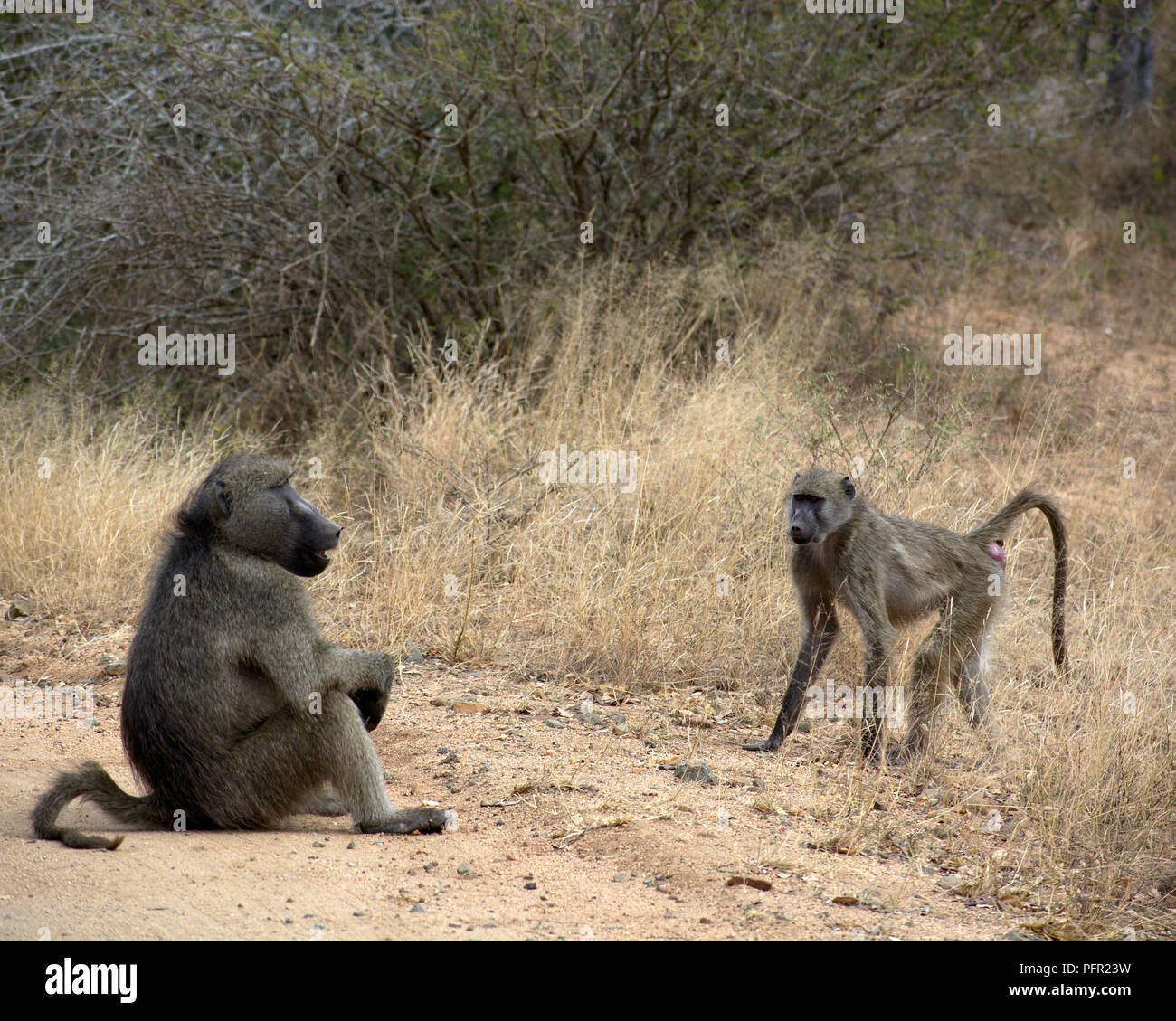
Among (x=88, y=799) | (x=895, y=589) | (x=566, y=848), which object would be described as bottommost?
(x=566, y=848)

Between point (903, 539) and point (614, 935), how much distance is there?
2607 millimetres

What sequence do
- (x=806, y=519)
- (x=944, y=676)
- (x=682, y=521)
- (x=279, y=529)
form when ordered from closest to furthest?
(x=279, y=529) < (x=806, y=519) < (x=944, y=676) < (x=682, y=521)

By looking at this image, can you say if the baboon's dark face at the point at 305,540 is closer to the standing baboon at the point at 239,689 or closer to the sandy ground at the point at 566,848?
the standing baboon at the point at 239,689

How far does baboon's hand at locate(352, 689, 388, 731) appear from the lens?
12.4 feet

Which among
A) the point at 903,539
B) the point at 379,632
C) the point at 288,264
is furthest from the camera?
the point at 288,264

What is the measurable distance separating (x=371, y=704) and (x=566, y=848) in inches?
30.7

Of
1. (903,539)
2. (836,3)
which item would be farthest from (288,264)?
(903,539)

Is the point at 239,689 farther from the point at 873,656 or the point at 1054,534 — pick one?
the point at 1054,534

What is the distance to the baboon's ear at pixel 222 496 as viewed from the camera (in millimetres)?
3703

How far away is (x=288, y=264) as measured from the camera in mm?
8352

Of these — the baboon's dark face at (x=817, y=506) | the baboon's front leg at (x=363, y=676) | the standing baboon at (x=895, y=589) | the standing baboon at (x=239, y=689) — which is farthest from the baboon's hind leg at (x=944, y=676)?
the baboon's front leg at (x=363, y=676)

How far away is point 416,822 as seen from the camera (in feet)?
12.2

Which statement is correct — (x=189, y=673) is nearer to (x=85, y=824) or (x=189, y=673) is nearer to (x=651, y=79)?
(x=85, y=824)

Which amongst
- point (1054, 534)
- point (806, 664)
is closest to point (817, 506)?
point (806, 664)
